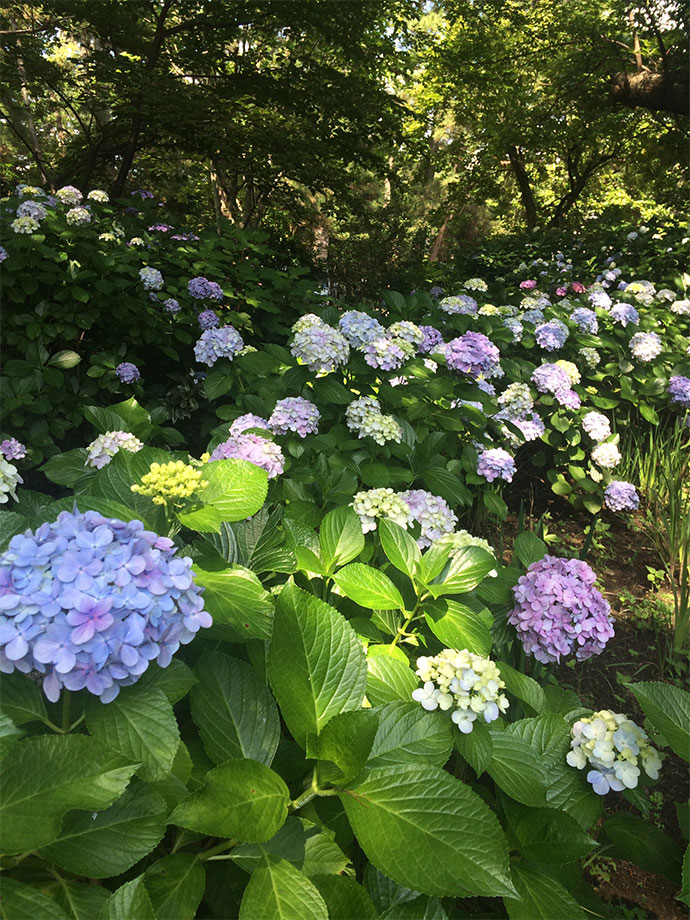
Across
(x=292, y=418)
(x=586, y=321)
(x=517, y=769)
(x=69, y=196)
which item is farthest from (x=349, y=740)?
(x=69, y=196)

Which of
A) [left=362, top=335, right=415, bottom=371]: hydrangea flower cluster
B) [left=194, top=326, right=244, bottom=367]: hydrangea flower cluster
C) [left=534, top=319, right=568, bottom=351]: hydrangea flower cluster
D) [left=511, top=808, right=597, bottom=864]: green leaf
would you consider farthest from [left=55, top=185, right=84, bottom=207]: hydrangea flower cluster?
[left=511, top=808, right=597, bottom=864]: green leaf

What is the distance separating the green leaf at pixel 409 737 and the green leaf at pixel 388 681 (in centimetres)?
7

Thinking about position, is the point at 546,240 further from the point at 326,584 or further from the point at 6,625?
the point at 6,625

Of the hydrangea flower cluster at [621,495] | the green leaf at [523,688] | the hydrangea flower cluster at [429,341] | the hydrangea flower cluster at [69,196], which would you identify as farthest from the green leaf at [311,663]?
the hydrangea flower cluster at [69,196]

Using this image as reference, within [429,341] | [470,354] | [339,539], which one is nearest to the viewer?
[339,539]

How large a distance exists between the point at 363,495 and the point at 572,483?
7.28 ft

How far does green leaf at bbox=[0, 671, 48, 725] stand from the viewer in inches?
27.1

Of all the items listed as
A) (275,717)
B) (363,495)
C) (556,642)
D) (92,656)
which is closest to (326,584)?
(363,495)

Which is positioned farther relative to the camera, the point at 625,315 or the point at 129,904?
the point at 625,315

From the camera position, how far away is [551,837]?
881 mm

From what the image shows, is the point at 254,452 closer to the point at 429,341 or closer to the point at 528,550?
the point at 528,550

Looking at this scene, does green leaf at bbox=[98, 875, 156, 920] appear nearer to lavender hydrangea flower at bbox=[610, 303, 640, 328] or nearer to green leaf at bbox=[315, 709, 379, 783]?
green leaf at bbox=[315, 709, 379, 783]

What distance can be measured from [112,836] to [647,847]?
0.85 meters

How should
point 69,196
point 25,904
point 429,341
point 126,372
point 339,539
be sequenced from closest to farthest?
1. point 25,904
2. point 339,539
3. point 429,341
4. point 126,372
5. point 69,196
